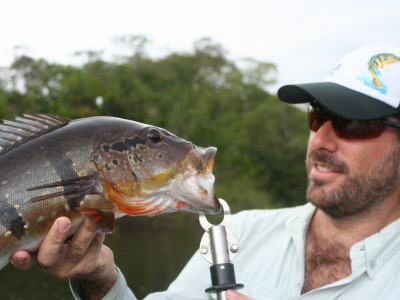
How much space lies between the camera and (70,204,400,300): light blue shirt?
2.73 metres

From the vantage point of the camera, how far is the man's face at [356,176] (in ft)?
9.87

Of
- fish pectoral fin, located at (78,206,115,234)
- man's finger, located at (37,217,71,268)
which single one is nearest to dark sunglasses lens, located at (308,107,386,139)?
fish pectoral fin, located at (78,206,115,234)

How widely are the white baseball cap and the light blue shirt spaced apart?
0.73 m

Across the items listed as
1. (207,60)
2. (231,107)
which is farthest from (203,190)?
(207,60)

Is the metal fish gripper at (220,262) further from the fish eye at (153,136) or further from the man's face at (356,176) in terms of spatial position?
the man's face at (356,176)

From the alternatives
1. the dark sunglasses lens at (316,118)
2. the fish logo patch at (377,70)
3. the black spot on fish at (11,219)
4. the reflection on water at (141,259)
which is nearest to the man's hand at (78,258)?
the black spot on fish at (11,219)

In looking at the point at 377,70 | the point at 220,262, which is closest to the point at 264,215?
the point at 377,70

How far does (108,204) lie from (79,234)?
23cm

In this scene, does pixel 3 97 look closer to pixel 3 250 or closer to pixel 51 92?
pixel 51 92

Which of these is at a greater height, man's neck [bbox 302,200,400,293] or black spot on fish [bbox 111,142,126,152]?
black spot on fish [bbox 111,142,126,152]

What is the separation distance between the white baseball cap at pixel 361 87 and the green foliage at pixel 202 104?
28885 mm

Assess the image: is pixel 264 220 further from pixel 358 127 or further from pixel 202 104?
pixel 202 104

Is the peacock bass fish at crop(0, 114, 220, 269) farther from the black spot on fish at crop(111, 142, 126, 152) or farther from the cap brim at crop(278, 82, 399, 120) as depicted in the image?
the cap brim at crop(278, 82, 399, 120)

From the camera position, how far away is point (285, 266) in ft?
9.88
